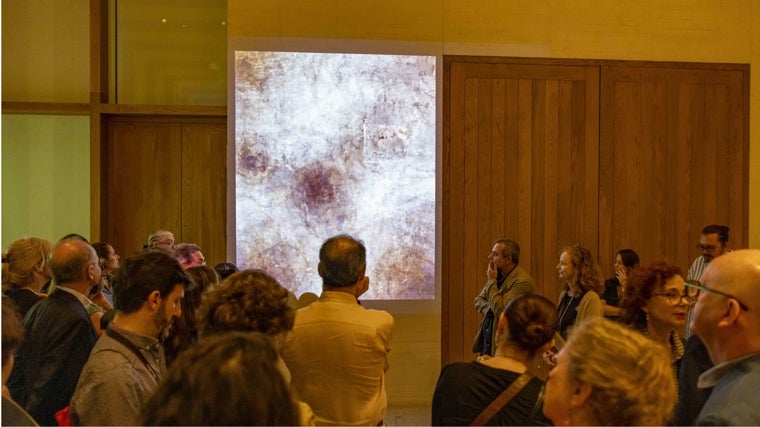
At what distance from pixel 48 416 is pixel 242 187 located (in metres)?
3.42

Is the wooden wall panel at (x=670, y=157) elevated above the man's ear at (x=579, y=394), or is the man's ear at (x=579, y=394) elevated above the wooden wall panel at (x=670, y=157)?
the wooden wall panel at (x=670, y=157)

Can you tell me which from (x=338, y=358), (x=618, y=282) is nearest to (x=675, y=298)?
(x=338, y=358)

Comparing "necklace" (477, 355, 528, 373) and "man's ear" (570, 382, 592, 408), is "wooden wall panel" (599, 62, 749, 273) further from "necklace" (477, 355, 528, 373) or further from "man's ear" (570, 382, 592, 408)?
"man's ear" (570, 382, 592, 408)

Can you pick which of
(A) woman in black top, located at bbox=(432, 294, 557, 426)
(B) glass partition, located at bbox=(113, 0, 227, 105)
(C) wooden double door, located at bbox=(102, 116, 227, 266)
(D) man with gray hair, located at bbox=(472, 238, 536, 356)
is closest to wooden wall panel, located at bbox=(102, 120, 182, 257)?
(C) wooden double door, located at bbox=(102, 116, 227, 266)

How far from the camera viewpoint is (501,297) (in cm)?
539

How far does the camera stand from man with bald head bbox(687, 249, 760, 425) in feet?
6.59

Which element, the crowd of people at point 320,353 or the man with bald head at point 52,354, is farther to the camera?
the man with bald head at point 52,354

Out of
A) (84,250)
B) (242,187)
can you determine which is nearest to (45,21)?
(242,187)

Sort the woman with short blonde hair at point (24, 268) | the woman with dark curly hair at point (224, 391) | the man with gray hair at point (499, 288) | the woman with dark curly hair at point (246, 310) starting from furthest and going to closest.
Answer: the man with gray hair at point (499, 288), the woman with short blonde hair at point (24, 268), the woman with dark curly hair at point (246, 310), the woman with dark curly hair at point (224, 391)

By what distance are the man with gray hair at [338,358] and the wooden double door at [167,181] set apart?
13.8 feet

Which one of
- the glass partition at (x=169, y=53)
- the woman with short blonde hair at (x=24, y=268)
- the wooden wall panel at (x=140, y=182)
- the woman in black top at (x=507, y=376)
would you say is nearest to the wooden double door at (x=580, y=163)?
the glass partition at (x=169, y=53)

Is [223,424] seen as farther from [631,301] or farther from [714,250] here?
[714,250]

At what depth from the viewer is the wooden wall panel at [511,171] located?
6.67 metres

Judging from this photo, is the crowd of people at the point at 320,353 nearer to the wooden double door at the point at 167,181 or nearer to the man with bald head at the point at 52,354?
the man with bald head at the point at 52,354
